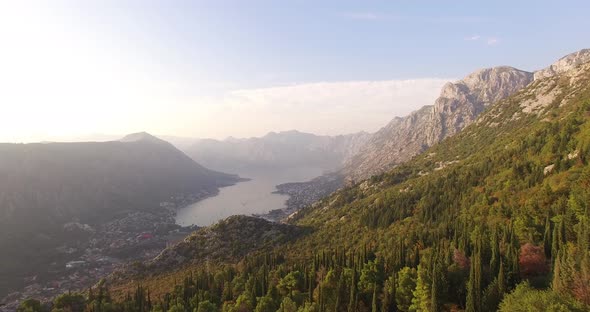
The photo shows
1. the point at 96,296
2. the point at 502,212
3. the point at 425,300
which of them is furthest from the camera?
the point at 96,296

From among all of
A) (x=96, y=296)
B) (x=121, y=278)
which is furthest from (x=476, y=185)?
(x=121, y=278)

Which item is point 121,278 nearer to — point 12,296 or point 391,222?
point 12,296

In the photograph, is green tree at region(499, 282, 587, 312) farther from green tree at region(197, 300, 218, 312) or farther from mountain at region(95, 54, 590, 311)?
green tree at region(197, 300, 218, 312)

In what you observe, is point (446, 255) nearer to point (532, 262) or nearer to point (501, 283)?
point (501, 283)

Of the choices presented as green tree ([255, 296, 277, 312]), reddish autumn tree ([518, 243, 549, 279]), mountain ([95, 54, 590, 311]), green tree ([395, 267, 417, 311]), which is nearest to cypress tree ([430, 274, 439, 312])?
mountain ([95, 54, 590, 311])

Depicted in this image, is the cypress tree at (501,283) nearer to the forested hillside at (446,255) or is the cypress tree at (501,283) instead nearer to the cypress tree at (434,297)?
the forested hillside at (446,255)

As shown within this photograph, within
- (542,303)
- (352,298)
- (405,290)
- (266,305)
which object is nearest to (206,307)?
(266,305)
